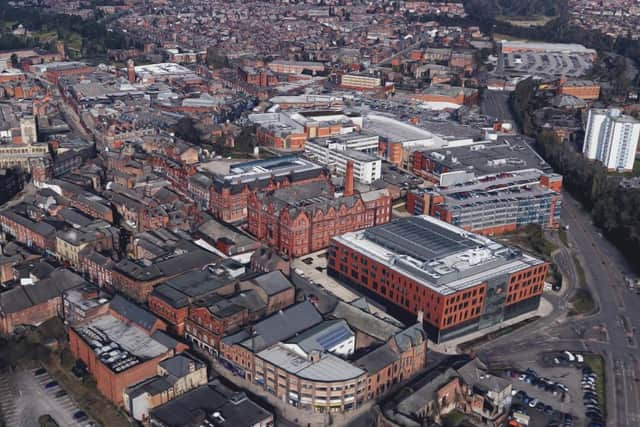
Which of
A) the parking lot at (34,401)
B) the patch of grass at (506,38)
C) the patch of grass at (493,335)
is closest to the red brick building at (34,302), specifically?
the parking lot at (34,401)

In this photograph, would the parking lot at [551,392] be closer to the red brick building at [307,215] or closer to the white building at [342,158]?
the red brick building at [307,215]

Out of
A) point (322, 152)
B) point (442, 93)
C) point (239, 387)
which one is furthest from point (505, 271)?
point (442, 93)

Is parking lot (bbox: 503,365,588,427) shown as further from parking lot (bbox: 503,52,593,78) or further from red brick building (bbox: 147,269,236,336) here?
parking lot (bbox: 503,52,593,78)

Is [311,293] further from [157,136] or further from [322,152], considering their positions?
[157,136]

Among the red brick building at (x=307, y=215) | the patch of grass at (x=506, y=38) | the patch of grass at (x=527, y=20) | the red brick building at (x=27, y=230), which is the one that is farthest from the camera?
the patch of grass at (x=527, y=20)

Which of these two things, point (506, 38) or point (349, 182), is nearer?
point (349, 182)

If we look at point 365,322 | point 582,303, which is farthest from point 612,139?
point 365,322

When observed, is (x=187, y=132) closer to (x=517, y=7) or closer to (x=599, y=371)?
(x=599, y=371)
